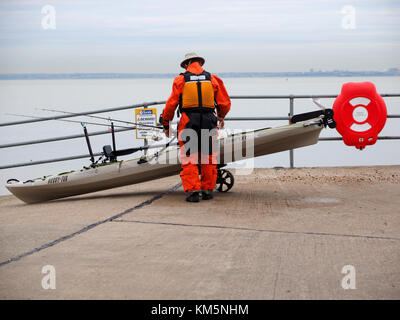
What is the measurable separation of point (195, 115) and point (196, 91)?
10.3 inches

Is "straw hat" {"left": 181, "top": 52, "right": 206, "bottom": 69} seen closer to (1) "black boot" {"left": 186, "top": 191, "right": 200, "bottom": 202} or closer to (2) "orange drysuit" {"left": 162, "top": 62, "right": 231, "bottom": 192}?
(2) "orange drysuit" {"left": 162, "top": 62, "right": 231, "bottom": 192}

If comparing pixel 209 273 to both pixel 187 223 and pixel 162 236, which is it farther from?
pixel 187 223

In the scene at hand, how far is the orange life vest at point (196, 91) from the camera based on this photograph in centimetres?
604

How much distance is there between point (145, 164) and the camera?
6.58m

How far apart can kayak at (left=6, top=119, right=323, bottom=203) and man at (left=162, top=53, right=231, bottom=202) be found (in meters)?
0.28

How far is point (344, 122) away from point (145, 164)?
2.44 meters

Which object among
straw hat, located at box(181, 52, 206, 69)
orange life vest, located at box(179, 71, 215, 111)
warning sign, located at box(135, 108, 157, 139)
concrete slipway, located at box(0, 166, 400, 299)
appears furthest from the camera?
warning sign, located at box(135, 108, 157, 139)

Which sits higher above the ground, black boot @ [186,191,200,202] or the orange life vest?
the orange life vest

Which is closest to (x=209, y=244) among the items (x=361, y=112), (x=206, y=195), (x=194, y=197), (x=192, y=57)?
(x=194, y=197)

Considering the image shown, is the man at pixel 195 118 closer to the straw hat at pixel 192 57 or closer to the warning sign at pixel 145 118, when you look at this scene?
the straw hat at pixel 192 57

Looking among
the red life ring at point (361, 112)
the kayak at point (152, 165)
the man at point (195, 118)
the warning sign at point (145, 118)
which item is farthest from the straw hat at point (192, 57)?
the warning sign at point (145, 118)

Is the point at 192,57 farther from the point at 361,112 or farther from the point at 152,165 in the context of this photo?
the point at 361,112

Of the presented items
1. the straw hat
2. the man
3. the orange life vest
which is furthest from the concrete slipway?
the straw hat

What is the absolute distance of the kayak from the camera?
6289 mm
